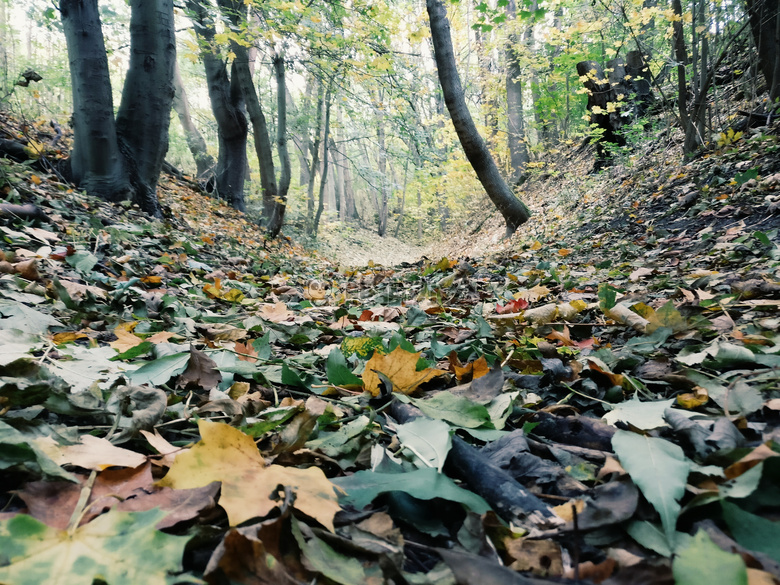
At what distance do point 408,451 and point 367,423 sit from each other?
0.14 meters

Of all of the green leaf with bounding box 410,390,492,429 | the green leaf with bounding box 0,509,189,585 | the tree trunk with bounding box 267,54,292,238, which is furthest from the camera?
the tree trunk with bounding box 267,54,292,238

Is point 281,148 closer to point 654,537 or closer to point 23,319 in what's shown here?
point 23,319

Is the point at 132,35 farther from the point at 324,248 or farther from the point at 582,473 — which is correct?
the point at 324,248

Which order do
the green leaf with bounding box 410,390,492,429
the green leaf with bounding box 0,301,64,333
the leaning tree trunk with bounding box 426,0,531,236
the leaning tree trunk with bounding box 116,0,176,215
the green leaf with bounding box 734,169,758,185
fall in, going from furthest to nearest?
the leaning tree trunk with bounding box 426,0,531,236, the leaning tree trunk with bounding box 116,0,176,215, the green leaf with bounding box 734,169,758,185, the green leaf with bounding box 0,301,64,333, the green leaf with bounding box 410,390,492,429

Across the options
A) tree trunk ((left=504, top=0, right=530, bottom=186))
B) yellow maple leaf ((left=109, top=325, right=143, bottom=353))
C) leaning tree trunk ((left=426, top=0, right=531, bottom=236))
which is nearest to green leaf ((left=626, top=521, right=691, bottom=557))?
yellow maple leaf ((left=109, top=325, right=143, bottom=353))

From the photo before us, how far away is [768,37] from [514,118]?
26.4 ft

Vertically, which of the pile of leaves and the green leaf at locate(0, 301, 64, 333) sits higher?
the green leaf at locate(0, 301, 64, 333)

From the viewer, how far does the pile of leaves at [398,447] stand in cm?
49

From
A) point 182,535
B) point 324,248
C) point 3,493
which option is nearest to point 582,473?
point 182,535

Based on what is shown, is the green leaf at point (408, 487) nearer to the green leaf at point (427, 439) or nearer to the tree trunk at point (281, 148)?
the green leaf at point (427, 439)

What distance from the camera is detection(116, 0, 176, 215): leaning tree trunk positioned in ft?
14.5

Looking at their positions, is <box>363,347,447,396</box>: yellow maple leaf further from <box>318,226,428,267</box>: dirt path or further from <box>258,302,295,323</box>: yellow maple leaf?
<box>318,226,428,267</box>: dirt path

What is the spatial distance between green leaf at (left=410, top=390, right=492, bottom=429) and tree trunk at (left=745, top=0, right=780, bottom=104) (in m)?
4.83

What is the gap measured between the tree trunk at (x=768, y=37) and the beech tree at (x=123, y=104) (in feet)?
18.6
